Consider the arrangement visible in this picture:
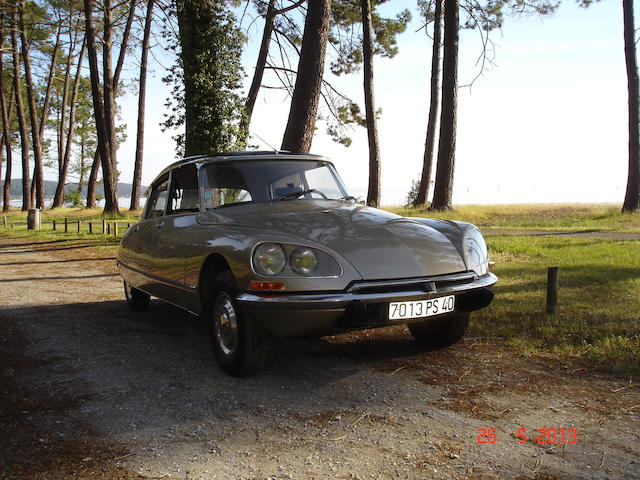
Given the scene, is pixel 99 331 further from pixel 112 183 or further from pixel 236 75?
pixel 112 183

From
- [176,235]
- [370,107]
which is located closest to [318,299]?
[176,235]

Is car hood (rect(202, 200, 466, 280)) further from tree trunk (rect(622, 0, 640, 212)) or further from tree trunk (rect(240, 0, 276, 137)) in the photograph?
tree trunk (rect(622, 0, 640, 212))

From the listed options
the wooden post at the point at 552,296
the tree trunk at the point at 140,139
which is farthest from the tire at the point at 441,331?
the tree trunk at the point at 140,139

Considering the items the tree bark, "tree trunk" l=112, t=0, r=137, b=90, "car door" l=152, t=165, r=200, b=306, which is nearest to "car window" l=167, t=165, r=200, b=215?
"car door" l=152, t=165, r=200, b=306

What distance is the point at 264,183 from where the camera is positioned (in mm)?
5191

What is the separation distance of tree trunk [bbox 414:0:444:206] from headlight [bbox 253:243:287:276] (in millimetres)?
19322

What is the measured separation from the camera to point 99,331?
5.71 m

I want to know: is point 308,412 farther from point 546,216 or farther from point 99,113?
point 99,113

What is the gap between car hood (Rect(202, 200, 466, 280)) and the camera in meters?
3.91

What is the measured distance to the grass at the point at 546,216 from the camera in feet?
52.3

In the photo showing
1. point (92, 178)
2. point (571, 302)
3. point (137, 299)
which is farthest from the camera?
point (92, 178)

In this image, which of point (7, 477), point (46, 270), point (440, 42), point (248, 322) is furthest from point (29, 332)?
point (440, 42)

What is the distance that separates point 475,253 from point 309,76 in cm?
753
